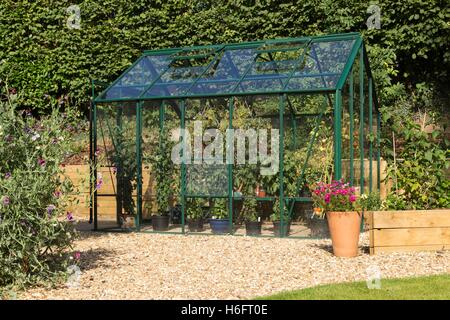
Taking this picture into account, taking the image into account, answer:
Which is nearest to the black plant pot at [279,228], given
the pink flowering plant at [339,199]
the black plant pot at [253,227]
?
the black plant pot at [253,227]

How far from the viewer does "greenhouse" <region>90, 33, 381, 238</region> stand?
943 centimetres

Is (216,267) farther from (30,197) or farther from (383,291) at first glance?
(30,197)

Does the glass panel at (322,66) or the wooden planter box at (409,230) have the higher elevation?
the glass panel at (322,66)

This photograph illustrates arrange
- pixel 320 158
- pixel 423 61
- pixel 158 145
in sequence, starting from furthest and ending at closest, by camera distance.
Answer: pixel 423 61 < pixel 158 145 < pixel 320 158

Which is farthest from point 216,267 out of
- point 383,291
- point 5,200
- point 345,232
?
point 5,200

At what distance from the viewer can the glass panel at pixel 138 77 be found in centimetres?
1059

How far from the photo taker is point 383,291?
5.69 metres

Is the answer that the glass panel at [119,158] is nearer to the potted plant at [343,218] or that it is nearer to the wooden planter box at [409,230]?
the potted plant at [343,218]

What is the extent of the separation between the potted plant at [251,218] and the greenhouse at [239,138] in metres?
0.02

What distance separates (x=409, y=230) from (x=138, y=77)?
5.22 meters

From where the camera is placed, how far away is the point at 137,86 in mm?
10719

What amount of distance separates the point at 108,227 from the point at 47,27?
5617 mm
